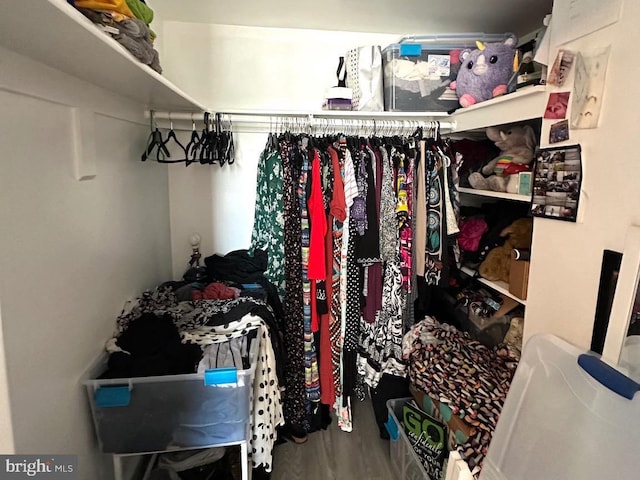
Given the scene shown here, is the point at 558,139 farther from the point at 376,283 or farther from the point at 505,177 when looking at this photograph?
the point at 376,283

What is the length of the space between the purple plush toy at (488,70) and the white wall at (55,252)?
154 cm

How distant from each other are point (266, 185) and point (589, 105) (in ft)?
4.43

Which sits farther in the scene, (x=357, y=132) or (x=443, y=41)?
(x=357, y=132)

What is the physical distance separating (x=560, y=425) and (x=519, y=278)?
67 cm

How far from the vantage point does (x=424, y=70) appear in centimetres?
191

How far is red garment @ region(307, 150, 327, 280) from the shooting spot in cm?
176

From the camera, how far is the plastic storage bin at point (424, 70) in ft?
6.20

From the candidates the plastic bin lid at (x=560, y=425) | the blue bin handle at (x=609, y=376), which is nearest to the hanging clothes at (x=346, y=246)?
the plastic bin lid at (x=560, y=425)

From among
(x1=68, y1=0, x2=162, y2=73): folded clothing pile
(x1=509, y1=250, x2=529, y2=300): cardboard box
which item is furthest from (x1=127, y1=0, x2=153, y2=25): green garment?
(x1=509, y1=250, x2=529, y2=300): cardboard box

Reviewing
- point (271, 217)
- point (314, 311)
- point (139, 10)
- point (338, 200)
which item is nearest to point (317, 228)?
point (338, 200)

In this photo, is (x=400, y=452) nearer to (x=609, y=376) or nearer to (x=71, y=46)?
(x=609, y=376)

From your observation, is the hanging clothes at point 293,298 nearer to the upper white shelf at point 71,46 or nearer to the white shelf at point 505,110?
the upper white shelf at point 71,46

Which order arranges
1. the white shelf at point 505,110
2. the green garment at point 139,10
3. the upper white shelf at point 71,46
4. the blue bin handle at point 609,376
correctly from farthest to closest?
the white shelf at point 505,110 → the green garment at point 139,10 → the blue bin handle at point 609,376 → the upper white shelf at point 71,46

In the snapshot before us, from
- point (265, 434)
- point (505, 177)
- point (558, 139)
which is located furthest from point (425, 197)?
point (265, 434)
